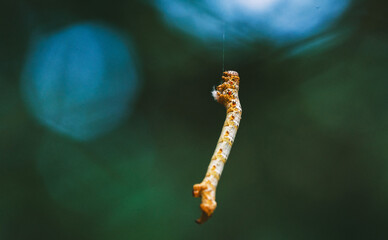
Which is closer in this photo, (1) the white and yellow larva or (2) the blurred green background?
(1) the white and yellow larva

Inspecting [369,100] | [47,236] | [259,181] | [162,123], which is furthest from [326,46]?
[47,236]

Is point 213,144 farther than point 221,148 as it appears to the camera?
Yes

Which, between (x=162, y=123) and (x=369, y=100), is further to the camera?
(x=162, y=123)

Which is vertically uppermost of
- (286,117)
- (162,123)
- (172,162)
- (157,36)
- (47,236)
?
(157,36)

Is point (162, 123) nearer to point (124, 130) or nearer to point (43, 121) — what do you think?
point (124, 130)

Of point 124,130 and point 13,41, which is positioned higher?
point 13,41
